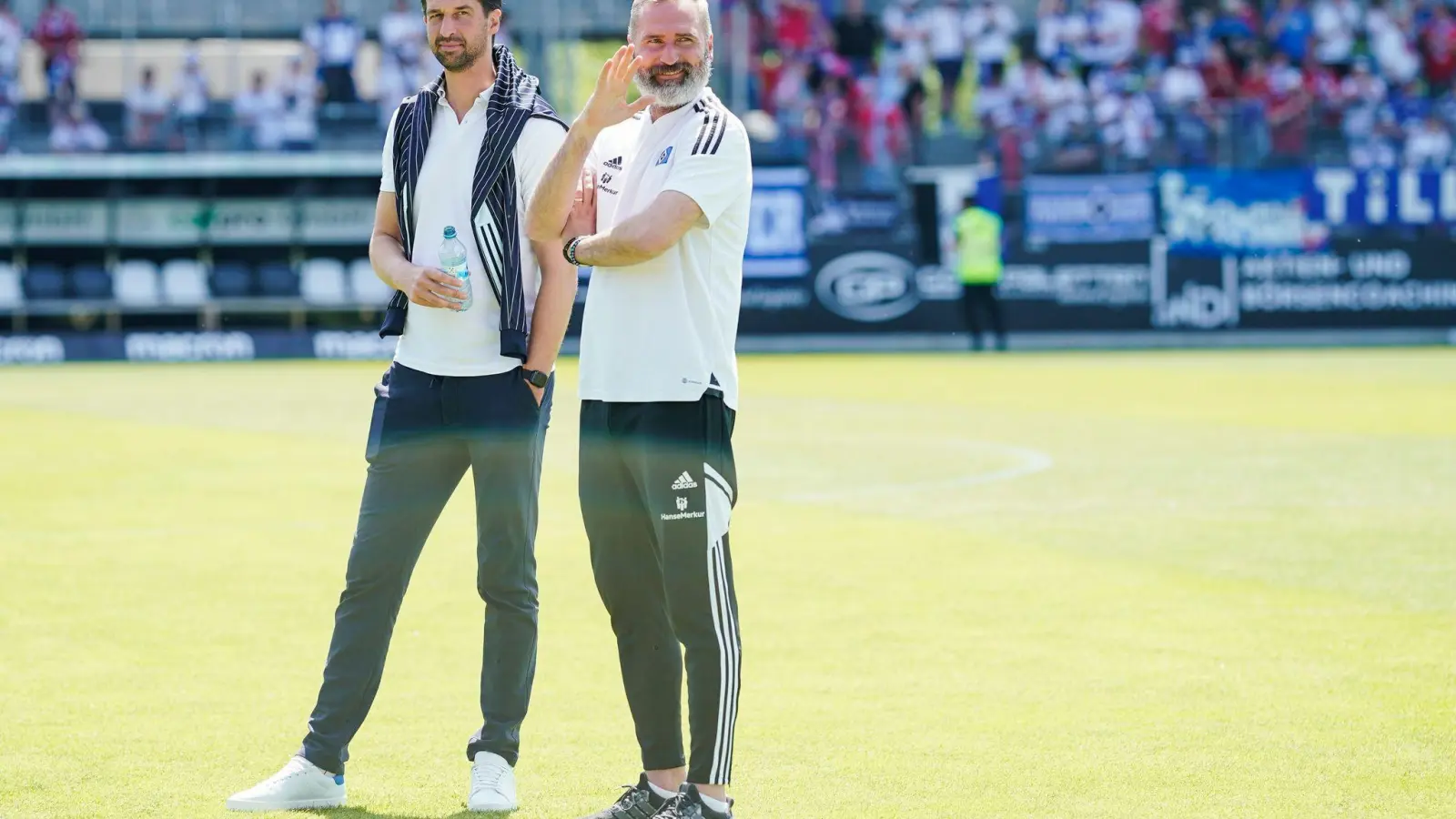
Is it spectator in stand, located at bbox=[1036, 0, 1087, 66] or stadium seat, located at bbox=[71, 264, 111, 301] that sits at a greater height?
spectator in stand, located at bbox=[1036, 0, 1087, 66]

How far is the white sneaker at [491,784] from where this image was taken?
4.88 m

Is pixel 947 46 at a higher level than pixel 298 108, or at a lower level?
higher

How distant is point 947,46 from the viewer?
1150 inches

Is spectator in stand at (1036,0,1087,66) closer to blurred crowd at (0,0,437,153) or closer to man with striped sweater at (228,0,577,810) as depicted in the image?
blurred crowd at (0,0,437,153)

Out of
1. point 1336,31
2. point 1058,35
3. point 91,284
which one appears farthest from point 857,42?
point 91,284

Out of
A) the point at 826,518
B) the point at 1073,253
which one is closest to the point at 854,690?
the point at 826,518

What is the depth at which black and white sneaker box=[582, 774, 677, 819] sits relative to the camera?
4.72 metres

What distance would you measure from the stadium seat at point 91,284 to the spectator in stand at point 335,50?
4350 mm

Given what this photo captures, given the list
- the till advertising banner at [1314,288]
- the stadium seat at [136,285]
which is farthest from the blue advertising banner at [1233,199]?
the stadium seat at [136,285]

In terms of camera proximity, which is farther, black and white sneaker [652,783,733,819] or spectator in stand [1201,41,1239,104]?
spectator in stand [1201,41,1239,104]

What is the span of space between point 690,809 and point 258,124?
79.4ft

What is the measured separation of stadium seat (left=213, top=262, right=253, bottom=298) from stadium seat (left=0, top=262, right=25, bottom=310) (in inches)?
110

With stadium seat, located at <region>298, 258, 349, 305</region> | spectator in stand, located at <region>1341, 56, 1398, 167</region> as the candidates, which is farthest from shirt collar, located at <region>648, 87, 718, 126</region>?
spectator in stand, located at <region>1341, 56, 1398, 167</region>

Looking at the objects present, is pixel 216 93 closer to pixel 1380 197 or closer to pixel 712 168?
pixel 1380 197
